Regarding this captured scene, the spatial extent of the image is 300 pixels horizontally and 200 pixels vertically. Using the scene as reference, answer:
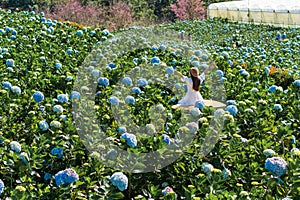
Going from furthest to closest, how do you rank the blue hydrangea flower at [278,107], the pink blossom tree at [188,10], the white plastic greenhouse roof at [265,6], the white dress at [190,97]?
the pink blossom tree at [188,10], the white plastic greenhouse roof at [265,6], the white dress at [190,97], the blue hydrangea flower at [278,107]

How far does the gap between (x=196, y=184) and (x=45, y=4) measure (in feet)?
71.1

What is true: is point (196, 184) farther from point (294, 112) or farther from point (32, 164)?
point (294, 112)

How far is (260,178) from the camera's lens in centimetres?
239

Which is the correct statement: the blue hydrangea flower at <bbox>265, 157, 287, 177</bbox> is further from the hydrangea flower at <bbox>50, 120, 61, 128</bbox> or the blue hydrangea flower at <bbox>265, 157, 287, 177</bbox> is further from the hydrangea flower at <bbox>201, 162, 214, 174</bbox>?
the hydrangea flower at <bbox>50, 120, 61, 128</bbox>

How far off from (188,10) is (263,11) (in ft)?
22.4

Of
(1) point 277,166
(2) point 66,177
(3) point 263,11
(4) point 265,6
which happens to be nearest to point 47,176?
(2) point 66,177

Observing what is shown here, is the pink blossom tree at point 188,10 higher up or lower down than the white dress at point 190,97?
lower down

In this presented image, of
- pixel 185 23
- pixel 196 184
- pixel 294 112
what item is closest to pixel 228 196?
pixel 196 184

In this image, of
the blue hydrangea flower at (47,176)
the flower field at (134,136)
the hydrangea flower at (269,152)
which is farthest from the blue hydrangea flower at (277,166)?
the blue hydrangea flower at (47,176)

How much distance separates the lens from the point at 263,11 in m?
16.3

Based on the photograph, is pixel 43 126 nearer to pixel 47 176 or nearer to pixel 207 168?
pixel 47 176

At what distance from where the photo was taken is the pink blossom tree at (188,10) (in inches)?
889

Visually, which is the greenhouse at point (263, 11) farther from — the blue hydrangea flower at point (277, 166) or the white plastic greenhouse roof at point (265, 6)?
the blue hydrangea flower at point (277, 166)

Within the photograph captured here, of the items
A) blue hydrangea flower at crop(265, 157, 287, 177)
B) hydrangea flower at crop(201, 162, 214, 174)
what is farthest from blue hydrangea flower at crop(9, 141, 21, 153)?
blue hydrangea flower at crop(265, 157, 287, 177)
